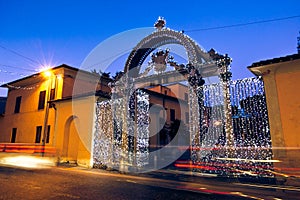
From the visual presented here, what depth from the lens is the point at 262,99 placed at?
7.73 m

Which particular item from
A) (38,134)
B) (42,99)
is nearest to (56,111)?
(38,134)

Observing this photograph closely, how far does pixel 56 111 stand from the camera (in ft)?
46.8

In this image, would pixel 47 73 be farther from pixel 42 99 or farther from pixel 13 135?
pixel 13 135

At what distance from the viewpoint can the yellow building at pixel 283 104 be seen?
693 centimetres

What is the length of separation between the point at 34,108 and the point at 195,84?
15164 millimetres

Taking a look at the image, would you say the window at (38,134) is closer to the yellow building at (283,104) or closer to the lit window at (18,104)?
the lit window at (18,104)

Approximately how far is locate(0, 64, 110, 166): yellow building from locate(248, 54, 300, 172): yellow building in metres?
8.49

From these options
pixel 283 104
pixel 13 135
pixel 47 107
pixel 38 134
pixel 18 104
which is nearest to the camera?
pixel 283 104

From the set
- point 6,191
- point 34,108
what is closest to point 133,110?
point 6,191

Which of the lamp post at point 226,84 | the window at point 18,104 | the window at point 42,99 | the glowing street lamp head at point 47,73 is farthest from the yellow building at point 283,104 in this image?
the window at point 18,104

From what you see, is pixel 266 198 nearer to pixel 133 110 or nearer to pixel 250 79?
pixel 250 79

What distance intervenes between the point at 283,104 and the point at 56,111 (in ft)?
43.0

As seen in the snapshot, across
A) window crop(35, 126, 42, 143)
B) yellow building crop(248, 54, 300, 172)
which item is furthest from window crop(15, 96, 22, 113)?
yellow building crop(248, 54, 300, 172)

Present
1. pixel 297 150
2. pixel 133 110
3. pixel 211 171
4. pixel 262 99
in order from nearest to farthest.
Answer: pixel 297 150, pixel 262 99, pixel 211 171, pixel 133 110
